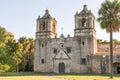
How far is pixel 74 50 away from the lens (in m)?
44.9

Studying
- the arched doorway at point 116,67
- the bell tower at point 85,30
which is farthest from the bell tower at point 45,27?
the arched doorway at point 116,67

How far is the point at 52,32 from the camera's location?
48.4 m

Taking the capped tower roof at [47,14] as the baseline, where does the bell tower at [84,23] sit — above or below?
below

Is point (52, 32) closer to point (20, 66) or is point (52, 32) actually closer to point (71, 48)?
point (71, 48)

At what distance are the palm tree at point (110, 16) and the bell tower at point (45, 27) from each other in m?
17.1

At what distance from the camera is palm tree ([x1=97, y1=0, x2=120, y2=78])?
102 feet

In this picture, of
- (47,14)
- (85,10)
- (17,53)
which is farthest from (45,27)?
(85,10)

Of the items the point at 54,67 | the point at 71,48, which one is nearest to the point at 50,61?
the point at 54,67

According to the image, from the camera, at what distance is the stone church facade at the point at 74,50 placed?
141 ft

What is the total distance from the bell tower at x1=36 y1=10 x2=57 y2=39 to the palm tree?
1711cm

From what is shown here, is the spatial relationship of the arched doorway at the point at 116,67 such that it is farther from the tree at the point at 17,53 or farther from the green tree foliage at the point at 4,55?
the green tree foliage at the point at 4,55

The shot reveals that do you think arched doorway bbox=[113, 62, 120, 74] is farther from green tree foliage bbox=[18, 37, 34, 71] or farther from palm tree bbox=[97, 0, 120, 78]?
green tree foliage bbox=[18, 37, 34, 71]

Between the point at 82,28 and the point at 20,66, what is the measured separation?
19226 millimetres

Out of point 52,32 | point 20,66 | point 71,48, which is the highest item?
point 52,32
